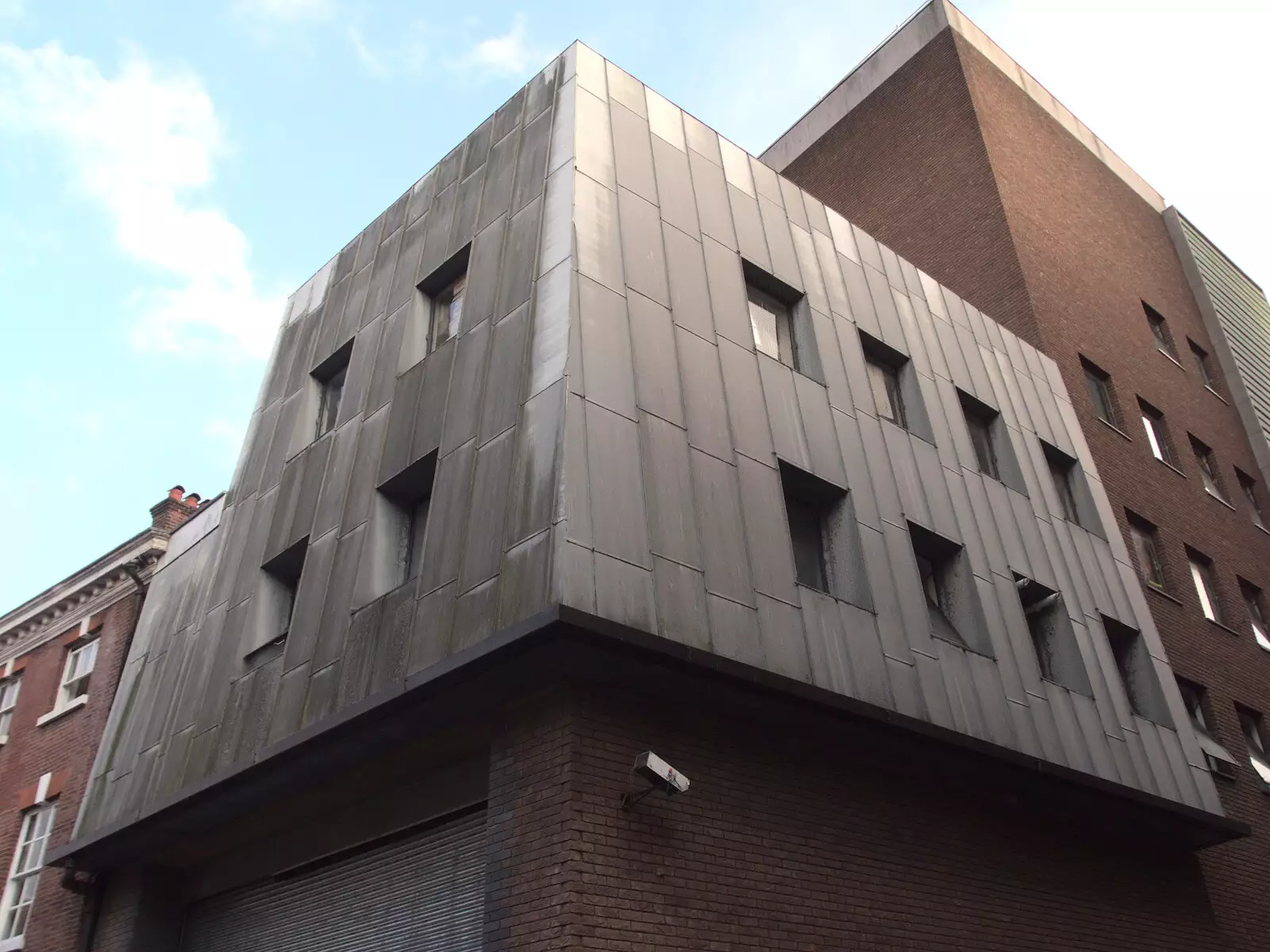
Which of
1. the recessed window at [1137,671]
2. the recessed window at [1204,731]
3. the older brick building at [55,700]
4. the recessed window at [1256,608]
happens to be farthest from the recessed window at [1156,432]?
the older brick building at [55,700]

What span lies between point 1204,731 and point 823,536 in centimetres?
952

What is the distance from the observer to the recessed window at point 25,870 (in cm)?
1697

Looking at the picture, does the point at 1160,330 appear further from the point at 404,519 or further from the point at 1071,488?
the point at 404,519

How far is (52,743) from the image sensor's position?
1897 cm

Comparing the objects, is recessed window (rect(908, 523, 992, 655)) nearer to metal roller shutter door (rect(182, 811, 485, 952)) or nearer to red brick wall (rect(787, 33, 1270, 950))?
red brick wall (rect(787, 33, 1270, 950))

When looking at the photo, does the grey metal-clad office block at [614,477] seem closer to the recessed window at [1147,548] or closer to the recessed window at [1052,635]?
the recessed window at [1052,635]

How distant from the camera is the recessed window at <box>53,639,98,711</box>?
19.5m

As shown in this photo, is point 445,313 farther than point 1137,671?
No

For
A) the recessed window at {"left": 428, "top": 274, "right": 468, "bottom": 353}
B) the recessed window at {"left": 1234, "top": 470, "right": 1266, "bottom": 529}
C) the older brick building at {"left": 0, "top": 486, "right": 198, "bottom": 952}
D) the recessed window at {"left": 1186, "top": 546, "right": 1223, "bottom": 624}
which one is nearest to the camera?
the recessed window at {"left": 428, "top": 274, "right": 468, "bottom": 353}

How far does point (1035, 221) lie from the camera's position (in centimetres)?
2434

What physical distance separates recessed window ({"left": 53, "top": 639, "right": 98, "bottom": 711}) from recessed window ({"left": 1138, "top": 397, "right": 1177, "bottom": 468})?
21034mm

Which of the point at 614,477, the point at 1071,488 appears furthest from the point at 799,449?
the point at 1071,488

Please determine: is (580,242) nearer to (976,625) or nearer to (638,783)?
(638,783)

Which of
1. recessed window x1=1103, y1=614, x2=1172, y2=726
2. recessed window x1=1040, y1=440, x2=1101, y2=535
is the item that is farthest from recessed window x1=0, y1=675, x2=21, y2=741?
recessed window x1=1103, y1=614, x2=1172, y2=726
